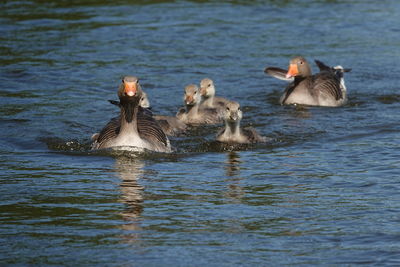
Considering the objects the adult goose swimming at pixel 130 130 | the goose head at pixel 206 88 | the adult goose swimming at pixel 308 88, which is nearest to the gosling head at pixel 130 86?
the adult goose swimming at pixel 130 130

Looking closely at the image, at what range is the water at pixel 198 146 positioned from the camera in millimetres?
8836

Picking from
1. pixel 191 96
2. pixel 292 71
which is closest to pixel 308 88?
pixel 292 71

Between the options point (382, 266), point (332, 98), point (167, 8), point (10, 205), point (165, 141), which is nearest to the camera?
point (382, 266)

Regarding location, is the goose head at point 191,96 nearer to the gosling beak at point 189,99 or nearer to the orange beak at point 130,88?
the gosling beak at point 189,99

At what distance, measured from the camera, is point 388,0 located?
26562 millimetres

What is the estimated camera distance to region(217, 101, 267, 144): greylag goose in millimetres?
13883

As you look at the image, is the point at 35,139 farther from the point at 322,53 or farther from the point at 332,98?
the point at 322,53

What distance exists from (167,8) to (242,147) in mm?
12802

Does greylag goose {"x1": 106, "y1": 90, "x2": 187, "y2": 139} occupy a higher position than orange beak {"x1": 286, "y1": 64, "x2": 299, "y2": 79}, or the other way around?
orange beak {"x1": 286, "y1": 64, "x2": 299, "y2": 79}

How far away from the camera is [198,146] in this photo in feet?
46.3

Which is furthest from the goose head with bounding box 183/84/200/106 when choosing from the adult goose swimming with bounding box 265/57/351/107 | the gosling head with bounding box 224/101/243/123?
the adult goose swimming with bounding box 265/57/351/107

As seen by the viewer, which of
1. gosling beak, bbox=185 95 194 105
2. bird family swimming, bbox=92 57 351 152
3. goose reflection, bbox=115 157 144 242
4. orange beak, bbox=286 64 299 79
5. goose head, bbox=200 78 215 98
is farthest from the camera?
orange beak, bbox=286 64 299 79

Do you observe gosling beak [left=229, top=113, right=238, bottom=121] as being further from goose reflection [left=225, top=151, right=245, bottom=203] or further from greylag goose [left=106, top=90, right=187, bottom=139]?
greylag goose [left=106, top=90, right=187, bottom=139]

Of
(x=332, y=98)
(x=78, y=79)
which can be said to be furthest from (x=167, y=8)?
(x=332, y=98)
